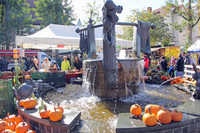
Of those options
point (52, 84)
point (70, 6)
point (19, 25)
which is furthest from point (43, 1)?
point (52, 84)

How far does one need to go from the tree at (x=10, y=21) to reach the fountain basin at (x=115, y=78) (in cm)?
2422

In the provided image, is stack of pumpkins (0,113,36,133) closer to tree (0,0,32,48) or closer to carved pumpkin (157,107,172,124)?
carved pumpkin (157,107,172,124)

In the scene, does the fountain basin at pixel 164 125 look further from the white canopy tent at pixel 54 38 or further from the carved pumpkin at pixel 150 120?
the white canopy tent at pixel 54 38

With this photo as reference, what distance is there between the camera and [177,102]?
4.30 metres

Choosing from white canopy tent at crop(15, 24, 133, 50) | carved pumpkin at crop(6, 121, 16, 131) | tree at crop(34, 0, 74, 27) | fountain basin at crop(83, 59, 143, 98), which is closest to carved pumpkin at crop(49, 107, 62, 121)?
carved pumpkin at crop(6, 121, 16, 131)

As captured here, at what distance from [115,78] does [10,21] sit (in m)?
25.8

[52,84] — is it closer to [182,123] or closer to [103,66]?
[103,66]

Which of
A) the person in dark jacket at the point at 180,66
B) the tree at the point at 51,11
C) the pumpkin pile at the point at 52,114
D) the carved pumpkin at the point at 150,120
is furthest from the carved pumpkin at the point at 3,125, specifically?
the tree at the point at 51,11

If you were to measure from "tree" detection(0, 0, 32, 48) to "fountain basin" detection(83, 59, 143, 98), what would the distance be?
2422cm

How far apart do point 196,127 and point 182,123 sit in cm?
35

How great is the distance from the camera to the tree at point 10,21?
24.9 metres

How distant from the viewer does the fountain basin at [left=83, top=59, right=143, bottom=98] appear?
15.2 feet

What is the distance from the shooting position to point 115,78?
15.3 ft

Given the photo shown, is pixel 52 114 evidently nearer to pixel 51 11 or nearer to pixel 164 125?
pixel 164 125
